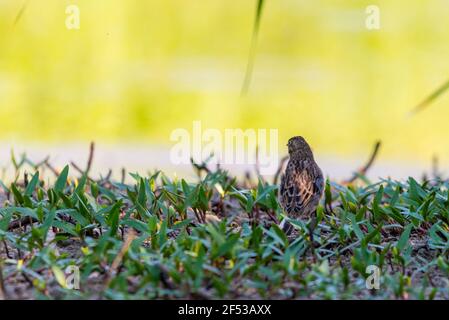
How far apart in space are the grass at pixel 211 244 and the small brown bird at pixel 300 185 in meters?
0.09

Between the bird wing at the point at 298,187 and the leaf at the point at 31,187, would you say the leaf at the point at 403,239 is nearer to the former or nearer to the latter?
the bird wing at the point at 298,187

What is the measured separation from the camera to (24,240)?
194 inches

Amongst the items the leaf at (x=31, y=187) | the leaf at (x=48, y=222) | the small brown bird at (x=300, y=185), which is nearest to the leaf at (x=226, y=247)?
the small brown bird at (x=300, y=185)

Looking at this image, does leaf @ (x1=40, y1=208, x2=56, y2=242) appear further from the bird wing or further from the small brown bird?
the bird wing

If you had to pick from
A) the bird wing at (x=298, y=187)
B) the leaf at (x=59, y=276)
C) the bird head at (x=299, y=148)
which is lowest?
the leaf at (x=59, y=276)

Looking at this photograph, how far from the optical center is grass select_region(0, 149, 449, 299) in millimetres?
4367

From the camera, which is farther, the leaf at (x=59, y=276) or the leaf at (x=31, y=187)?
the leaf at (x=31, y=187)

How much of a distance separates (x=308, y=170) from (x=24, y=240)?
1665mm

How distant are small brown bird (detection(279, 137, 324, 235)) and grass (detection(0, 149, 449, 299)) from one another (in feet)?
0.31

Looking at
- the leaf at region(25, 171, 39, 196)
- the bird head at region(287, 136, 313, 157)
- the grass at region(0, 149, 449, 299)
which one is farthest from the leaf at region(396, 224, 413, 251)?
the leaf at region(25, 171, 39, 196)

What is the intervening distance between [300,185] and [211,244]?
3.86 feet

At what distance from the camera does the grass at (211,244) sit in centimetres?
437
